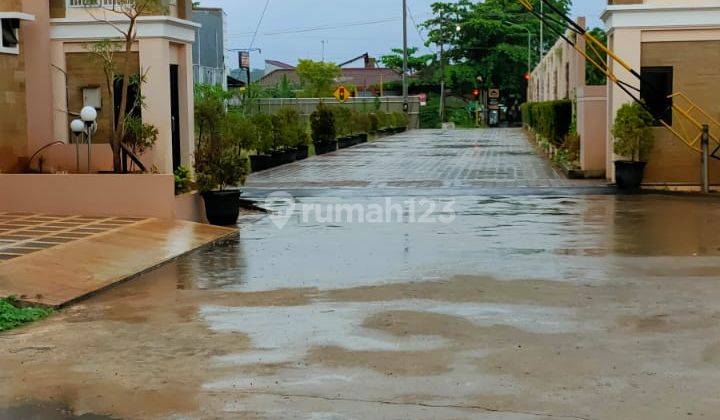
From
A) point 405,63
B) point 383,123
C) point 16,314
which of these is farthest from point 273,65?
point 16,314

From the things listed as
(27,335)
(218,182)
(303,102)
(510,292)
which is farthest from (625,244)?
(303,102)

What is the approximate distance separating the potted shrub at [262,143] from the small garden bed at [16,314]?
17.0 meters

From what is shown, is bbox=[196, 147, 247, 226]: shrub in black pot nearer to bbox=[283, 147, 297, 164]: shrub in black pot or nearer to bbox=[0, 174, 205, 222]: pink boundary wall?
bbox=[0, 174, 205, 222]: pink boundary wall

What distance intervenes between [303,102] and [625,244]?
150 ft

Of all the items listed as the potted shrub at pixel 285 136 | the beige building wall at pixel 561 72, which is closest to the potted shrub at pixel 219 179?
the beige building wall at pixel 561 72

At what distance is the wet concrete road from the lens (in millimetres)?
5672

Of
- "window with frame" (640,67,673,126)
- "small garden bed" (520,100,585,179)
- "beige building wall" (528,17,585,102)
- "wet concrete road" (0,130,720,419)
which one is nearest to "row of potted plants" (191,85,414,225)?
"wet concrete road" (0,130,720,419)

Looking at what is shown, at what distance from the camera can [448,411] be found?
215 inches

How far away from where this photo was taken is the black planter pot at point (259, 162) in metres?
25.6

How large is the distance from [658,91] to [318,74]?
53.9 m

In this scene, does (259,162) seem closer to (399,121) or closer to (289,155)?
(289,155)

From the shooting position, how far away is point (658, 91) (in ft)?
61.8

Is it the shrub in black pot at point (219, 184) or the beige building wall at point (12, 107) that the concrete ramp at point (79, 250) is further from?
the beige building wall at point (12, 107)

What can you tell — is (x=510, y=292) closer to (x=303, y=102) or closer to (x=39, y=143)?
(x=39, y=143)
